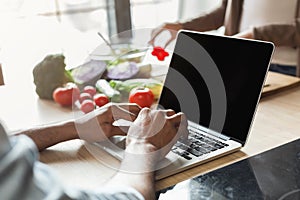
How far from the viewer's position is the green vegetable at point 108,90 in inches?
50.1

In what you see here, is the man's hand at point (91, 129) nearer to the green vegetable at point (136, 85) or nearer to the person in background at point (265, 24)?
the green vegetable at point (136, 85)

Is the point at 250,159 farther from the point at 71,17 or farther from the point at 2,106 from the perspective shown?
the point at 71,17

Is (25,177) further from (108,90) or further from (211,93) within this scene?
(108,90)

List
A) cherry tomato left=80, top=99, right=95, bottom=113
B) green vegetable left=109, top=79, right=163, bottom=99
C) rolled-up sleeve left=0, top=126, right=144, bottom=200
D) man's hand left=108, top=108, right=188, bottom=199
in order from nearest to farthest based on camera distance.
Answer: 1. rolled-up sleeve left=0, top=126, right=144, bottom=200
2. man's hand left=108, top=108, right=188, bottom=199
3. cherry tomato left=80, top=99, right=95, bottom=113
4. green vegetable left=109, top=79, right=163, bottom=99

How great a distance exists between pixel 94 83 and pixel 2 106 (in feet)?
1.03

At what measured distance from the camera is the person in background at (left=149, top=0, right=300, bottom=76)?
2027mm

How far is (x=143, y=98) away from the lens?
1.21m

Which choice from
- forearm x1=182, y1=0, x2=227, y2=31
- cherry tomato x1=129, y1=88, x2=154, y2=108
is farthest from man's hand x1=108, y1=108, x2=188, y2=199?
forearm x1=182, y1=0, x2=227, y2=31

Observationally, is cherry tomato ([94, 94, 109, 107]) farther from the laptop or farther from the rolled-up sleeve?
the rolled-up sleeve

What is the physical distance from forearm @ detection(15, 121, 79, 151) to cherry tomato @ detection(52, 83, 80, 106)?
10.2 inches

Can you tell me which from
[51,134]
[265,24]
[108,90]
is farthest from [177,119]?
[265,24]

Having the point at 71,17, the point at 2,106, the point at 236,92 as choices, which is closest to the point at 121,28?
the point at 71,17

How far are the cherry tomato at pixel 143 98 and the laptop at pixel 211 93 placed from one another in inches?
1.4

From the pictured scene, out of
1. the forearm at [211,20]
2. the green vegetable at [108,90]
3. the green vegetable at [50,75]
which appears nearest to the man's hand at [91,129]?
the green vegetable at [108,90]
